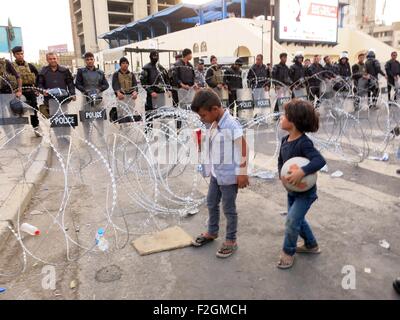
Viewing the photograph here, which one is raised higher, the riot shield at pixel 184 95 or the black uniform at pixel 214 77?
the black uniform at pixel 214 77

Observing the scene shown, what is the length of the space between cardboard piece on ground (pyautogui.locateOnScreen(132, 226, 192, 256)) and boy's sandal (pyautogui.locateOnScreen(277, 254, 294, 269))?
2.81 feet

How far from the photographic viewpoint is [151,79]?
28.6ft

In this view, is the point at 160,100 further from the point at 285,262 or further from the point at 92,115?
the point at 285,262

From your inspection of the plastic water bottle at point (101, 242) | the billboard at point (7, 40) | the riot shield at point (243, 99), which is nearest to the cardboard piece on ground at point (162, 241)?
the plastic water bottle at point (101, 242)

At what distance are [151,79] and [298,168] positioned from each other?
667 cm

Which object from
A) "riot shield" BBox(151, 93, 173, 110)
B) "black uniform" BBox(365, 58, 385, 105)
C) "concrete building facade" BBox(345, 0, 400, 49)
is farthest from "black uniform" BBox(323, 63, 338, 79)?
"concrete building facade" BBox(345, 0, 400, 49)

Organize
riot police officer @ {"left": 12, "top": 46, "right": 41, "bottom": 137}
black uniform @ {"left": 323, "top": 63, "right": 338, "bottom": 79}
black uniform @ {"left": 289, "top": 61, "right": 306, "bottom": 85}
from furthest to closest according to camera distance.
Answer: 1. black uniform @ {"left": 323, "top": 63, "right": 338, "bottom": 79}
2. black uniform @ {"left": 289, "top": 61, "right": 306, "bottom": 85}
3. riot police officer @ {"left": 12, "top": 46, "right": 41, "bottom": 137}

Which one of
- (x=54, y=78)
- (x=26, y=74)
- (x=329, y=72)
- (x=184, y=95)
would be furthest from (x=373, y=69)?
(x=26, y=74)

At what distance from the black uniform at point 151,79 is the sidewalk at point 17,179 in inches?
105

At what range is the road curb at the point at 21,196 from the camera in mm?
3610

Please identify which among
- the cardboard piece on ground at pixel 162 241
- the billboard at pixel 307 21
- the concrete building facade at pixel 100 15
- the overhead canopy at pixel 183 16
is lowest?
the cardboard piece on ground at pixel 162 241

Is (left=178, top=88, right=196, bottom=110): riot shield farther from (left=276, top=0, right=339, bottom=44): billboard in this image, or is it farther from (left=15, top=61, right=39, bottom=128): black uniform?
(left=276, top=0, right=339, bottom=44): billboard

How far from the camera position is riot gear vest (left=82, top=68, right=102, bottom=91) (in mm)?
8367

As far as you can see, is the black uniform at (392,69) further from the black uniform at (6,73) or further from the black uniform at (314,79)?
the black uniform at (6,73)
